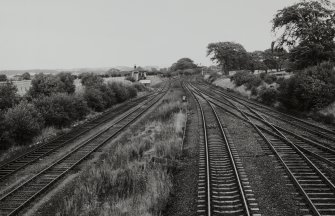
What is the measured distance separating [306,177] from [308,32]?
24053 mm

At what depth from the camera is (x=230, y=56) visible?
85.8 m

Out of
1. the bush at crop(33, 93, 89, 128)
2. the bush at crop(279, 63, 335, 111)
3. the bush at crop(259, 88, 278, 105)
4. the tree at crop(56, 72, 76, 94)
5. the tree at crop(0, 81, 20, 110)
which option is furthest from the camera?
the tree at crop(56, 72, 76, 94)

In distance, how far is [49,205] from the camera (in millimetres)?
9594

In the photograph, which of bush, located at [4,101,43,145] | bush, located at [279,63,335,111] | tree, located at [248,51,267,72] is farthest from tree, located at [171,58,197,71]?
bush, located at [4,101,43,145]

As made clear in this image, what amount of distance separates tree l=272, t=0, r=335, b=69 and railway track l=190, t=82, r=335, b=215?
62.6ft

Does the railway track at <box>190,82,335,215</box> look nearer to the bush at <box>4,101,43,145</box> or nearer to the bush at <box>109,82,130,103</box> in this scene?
the bush at <box>4,101,43,145</box>

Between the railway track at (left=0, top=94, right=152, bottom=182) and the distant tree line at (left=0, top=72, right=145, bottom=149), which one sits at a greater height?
the distant tree line at (left=0, top=72, right=145, bottom=149)

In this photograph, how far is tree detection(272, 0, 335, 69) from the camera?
2992 centimetres

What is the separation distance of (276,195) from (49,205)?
706 centimetres

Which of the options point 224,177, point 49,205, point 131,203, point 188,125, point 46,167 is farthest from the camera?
point 188,125

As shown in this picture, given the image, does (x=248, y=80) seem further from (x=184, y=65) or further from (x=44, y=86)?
(x=184, y=65)

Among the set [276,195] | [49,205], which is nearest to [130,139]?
[49,205]

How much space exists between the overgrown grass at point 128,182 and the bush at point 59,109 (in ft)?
25.3

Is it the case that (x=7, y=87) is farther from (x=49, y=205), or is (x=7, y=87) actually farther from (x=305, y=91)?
(x=305, y=91)
